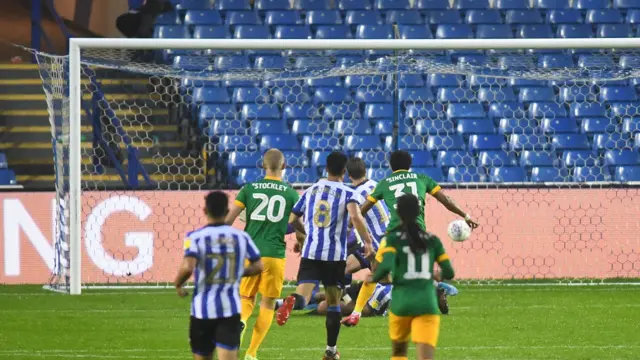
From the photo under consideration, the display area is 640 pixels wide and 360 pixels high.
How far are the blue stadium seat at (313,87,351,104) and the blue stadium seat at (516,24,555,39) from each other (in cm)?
402

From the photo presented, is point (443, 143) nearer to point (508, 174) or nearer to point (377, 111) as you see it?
point (508, 174)

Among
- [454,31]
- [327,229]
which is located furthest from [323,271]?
[454,31]

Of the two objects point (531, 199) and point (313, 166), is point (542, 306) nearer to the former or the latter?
point (531, 199)

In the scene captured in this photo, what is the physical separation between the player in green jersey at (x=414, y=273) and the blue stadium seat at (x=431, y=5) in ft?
49.1

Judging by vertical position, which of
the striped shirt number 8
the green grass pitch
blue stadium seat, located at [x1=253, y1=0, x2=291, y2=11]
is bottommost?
the green grass pitch

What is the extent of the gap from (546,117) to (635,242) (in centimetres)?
244

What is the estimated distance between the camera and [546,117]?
1930 cm

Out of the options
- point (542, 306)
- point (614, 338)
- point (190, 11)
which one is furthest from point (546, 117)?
point (614, 338)

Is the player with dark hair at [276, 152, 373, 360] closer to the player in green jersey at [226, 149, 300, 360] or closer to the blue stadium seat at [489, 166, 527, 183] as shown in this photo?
the player in green jersey at [226, 149, 300, 360]

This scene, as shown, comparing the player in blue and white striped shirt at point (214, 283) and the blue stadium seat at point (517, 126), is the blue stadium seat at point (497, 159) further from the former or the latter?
the player in blue and white striped shirt at point (214, 283)

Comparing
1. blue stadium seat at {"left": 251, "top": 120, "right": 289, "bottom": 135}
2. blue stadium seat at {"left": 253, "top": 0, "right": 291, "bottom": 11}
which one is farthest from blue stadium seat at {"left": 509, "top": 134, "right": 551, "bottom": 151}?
blue stadium seat at {"left": 253, "top": 0, "right": 291, "bottom": 11}

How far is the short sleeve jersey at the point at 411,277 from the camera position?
8.26 meters

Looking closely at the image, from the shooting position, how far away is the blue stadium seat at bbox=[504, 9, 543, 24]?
74.2 ft

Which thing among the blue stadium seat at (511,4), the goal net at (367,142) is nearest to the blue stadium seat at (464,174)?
the goal net at (367,142)
